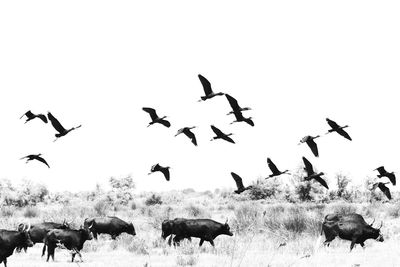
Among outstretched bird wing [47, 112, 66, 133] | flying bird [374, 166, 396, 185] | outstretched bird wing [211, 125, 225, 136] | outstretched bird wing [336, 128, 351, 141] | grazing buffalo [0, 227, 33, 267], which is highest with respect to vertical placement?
outstretched bird wing [47, 112, 66, 133]

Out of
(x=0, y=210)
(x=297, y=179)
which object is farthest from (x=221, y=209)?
(x=0, y=210)

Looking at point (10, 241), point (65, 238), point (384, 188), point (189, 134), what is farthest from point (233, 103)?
point (65, 238)

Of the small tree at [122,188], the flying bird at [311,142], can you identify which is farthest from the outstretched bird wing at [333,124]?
the small tree at [122,188]

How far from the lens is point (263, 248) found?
16.5 m

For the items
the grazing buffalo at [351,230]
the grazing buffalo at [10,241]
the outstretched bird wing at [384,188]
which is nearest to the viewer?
the outstretched bird wing at [384,188]

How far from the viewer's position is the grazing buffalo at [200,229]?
60.0ft

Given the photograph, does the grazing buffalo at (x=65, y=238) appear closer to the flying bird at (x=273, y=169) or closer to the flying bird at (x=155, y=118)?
the flying bird at (x=155, y=118)

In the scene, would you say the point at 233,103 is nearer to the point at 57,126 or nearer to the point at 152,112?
the point at 152,112

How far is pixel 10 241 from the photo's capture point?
13.6 m

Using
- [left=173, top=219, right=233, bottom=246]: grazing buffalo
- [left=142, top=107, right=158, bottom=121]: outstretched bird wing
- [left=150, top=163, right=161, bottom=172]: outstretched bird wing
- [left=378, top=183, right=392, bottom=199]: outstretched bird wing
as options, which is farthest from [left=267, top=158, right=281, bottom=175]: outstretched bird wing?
[left=173, top=219, right=233, bottom=246]: grazing buffalo

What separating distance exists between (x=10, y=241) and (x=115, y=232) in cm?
756

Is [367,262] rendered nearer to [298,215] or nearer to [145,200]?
[298,215]

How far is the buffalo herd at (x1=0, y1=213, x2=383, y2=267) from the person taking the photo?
13.8m

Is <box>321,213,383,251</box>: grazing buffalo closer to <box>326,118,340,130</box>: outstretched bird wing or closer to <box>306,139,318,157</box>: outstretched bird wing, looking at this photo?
<box>326,118,340,130</box>: outstretched bird wing
